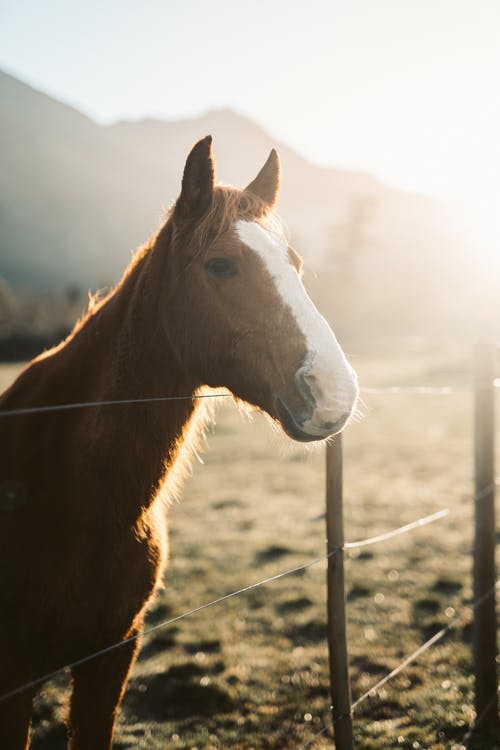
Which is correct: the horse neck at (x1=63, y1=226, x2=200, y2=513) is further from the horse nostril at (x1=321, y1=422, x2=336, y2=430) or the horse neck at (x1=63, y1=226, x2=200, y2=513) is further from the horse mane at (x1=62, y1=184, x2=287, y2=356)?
the horse nostril at (x1=321, y1=422, x2=336, y2=430)

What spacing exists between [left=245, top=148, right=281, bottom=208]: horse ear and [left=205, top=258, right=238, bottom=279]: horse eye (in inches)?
31.4

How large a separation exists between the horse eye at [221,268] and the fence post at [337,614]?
3.08ft

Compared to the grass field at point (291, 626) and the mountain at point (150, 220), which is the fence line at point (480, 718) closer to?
the grass field at point (291, 626)

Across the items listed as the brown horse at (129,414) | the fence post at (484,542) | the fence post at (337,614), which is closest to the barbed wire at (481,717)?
the fence post at (484,542)

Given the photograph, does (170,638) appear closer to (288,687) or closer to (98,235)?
(288,687)

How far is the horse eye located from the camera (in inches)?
85.4

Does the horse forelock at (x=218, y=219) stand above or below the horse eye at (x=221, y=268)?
above

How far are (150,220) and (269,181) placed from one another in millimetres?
99140

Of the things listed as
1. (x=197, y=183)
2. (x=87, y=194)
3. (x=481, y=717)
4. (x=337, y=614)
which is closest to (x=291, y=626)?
(x=481, y=717)

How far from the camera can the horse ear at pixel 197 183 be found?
217cm

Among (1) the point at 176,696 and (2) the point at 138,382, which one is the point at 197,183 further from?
(1) the point at 176,696

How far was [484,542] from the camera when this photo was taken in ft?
12.4

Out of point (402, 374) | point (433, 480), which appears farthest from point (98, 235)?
point (433, 480)

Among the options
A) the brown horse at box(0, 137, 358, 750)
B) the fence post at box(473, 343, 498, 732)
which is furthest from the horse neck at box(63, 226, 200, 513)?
the fence post at box(473, 343, 498, 732)
